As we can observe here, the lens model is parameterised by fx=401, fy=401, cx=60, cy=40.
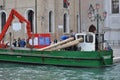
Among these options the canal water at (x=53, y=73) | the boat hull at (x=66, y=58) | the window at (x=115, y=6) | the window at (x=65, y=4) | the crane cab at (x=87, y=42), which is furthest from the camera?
the window at (x=65, y=4)

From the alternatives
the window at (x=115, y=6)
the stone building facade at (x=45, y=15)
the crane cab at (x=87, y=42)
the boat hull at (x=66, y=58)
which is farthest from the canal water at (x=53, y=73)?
the window at (x=115, y=6)

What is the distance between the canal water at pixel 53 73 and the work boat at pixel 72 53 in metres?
0.60

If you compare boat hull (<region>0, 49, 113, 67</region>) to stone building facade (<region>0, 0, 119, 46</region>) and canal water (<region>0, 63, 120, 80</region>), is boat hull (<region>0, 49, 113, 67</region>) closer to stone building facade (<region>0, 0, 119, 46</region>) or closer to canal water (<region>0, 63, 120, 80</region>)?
canal water (<region>0, 63, 120, 80</region>)

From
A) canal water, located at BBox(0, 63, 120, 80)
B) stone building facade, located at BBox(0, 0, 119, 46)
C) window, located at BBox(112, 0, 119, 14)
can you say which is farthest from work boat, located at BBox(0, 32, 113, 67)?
window, located at BBox(112, 0, 119, 14)

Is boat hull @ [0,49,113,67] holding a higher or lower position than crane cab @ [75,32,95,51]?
lower

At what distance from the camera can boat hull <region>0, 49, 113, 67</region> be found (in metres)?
23.2

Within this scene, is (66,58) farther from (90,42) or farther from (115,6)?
(115,6)

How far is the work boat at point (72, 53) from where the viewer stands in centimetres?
2330

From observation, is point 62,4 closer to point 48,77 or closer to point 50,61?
point 50,61

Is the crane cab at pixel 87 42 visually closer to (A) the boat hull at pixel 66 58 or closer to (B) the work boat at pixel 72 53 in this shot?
(B) the work boat at pixel 72 53

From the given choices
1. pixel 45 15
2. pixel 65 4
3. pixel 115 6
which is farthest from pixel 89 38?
pixel 65 4

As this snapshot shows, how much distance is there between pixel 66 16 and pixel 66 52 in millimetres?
19743

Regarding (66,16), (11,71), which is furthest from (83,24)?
(11,71)

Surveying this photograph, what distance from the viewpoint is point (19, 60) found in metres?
25.5
